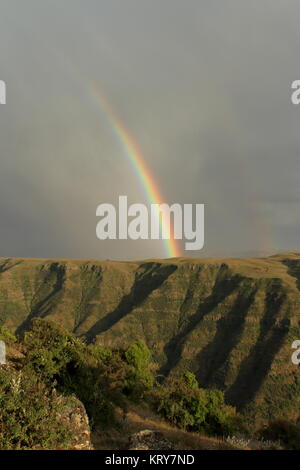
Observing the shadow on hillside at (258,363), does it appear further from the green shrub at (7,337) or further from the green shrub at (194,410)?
the green shrub at (7,337)

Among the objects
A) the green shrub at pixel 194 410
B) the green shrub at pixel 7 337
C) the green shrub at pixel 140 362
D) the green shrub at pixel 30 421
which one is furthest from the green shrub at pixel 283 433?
the green shrub at pixel 7 337

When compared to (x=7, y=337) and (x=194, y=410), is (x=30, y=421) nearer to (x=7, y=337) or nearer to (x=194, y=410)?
(x=194, y=410)

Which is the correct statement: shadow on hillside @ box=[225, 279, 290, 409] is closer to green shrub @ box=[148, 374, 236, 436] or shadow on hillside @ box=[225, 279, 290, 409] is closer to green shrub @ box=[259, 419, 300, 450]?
green shrub @ box=[148, 374, 236, 436]

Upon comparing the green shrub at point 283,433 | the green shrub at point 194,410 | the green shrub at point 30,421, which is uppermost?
the green shrub at point 30,421

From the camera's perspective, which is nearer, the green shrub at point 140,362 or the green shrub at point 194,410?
the green shrub at point 194,410

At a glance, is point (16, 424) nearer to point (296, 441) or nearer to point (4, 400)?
point (4, 400)

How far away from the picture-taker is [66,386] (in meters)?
21.7

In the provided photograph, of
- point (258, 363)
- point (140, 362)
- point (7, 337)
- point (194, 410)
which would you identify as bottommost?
point (258, 363)

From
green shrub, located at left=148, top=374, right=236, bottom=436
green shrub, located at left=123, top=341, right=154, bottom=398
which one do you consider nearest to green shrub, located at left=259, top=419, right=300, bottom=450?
green shrub, located at left=148, top=374, right=236, bottom=436

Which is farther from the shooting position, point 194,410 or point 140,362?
point 140,362

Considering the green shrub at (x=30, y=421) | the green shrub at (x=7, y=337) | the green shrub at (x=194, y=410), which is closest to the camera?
the green shrub at (x=30, y=421)

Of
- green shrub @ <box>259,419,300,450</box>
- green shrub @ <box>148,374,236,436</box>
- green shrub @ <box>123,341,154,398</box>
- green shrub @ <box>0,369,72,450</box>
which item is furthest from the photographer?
green shrub @ <box>123,341,154,398</box>

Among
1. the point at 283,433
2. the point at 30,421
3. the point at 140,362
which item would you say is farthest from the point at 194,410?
the point at 30,421
